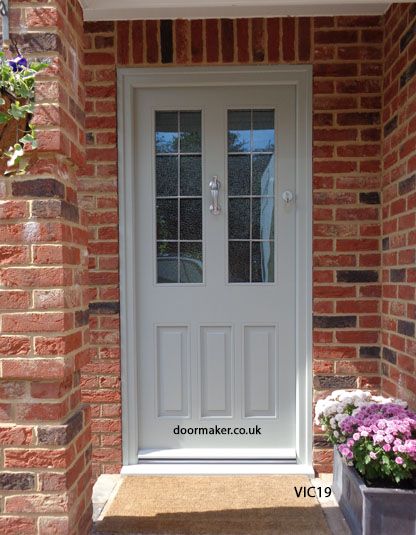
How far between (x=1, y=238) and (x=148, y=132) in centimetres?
132

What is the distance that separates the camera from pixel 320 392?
2652 millimetres

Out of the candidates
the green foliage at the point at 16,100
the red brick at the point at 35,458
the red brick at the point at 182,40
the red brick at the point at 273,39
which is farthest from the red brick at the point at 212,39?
the red brick at the point at 35,458

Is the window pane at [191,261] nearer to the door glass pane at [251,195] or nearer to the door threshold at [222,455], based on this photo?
the door glass pane at [251,195]

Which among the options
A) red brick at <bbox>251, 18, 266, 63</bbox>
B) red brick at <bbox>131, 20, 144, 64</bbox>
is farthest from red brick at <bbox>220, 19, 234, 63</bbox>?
red brick at <bbox>131, 20, 144, 64</bbox>

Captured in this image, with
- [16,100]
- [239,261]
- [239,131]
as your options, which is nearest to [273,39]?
[239,131]

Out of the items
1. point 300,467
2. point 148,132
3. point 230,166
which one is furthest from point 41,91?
point 300,467

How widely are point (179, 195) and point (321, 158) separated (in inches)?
33.5

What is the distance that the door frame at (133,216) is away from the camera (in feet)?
8.57

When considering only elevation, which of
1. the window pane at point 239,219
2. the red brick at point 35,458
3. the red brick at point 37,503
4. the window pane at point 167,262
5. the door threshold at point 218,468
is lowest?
the door threshold at point 218,468

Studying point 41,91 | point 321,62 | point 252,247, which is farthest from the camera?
point 252,247

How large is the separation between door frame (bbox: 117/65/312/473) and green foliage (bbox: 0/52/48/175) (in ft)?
3.89

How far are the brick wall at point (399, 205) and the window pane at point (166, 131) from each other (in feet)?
3.93

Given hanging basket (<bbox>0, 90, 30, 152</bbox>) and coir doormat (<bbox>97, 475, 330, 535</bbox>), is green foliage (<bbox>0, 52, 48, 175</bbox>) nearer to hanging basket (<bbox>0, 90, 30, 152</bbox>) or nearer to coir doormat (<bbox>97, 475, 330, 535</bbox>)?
hanging basket (<bbox>0, 90, 30, 152</bbox>)

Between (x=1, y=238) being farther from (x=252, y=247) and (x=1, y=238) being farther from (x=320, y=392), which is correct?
(x=320, y=392)
